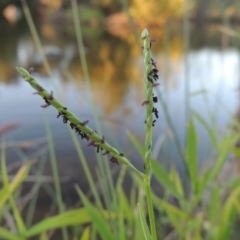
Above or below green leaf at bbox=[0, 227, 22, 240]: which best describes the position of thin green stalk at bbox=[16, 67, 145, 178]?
above

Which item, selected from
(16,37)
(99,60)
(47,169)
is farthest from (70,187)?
(16,37)

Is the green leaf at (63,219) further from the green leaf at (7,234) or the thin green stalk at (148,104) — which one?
the thin green stalk at (148,104)

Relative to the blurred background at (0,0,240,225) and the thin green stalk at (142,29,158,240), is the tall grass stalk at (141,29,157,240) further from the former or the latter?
the blurred background at (0,0,240,225)

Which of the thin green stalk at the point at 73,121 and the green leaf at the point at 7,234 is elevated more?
the thin green stalk at the point at 73,121

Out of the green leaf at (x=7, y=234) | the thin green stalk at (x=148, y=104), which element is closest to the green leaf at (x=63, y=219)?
the green leaf at (x=7, y=234)

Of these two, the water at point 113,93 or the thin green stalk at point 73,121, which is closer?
the thin green stalk at point 73,121

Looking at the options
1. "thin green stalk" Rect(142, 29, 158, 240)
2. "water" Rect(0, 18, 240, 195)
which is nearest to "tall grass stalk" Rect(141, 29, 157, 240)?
"thin green stalk" Rect(142, 29, 158, 240)

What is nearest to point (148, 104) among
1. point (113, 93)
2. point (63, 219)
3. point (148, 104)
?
point (148, 104)

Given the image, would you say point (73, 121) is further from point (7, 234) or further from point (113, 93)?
point (113, 93)
